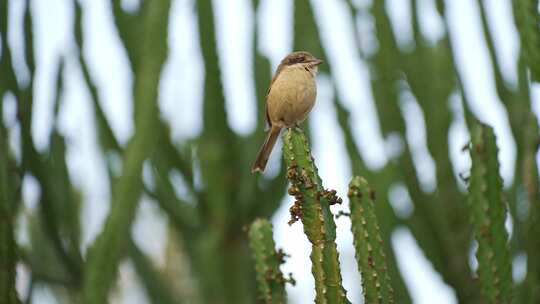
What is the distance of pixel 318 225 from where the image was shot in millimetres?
3328

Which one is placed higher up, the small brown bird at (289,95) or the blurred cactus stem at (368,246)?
the small brown bird at (289,95)

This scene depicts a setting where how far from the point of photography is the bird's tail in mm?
4801

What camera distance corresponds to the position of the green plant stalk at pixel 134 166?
4.18 metres

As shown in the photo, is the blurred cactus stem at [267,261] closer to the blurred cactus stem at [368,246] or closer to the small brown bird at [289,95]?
the blurred cactus stem at [368,246]

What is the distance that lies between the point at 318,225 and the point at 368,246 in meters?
0.29

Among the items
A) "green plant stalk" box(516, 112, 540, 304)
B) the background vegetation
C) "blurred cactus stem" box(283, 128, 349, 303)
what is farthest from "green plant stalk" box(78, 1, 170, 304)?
"green plant stalk" box(516, 112, 540, 304)

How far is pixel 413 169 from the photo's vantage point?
5117mm

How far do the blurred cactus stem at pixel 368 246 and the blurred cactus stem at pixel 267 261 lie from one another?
436 mm

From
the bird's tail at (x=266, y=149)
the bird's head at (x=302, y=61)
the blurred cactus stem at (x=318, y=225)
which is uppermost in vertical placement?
the bird's head at (x=302, y=61)

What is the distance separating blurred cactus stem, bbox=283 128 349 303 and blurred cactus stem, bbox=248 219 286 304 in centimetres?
53

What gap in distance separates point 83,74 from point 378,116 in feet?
5.56

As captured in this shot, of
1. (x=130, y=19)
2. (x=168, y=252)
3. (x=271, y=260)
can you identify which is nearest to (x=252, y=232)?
(x=271, y=260)

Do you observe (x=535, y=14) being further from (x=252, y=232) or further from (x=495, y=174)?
(x=252, y=232)

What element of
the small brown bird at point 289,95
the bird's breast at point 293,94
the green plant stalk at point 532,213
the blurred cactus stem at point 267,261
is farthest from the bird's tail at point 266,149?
the green plant stalk at point 532,213
